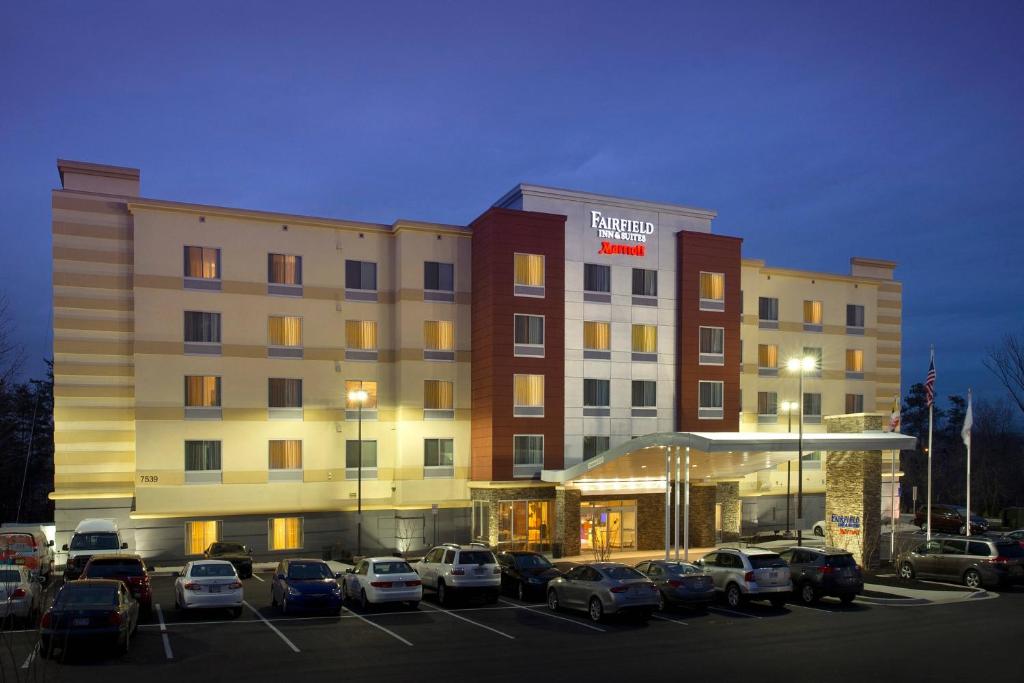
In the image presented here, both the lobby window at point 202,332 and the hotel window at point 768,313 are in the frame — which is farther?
the hotel window at point 768,313

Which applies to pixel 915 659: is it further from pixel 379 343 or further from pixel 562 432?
pixel 379 343

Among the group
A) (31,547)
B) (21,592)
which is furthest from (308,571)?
(31,547)

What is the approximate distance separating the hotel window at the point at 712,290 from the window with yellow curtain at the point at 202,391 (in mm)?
25138

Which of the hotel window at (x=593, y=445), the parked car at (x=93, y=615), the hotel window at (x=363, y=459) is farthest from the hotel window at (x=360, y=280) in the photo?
the parked car at (x=93, y=615)

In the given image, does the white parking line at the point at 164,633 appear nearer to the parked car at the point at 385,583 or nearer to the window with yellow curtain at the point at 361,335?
the parked car at the point at 385,583

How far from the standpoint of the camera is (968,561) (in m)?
32.0

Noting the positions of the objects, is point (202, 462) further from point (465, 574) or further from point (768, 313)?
point (768, 313)

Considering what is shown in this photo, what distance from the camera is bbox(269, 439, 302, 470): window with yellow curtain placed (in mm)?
42719

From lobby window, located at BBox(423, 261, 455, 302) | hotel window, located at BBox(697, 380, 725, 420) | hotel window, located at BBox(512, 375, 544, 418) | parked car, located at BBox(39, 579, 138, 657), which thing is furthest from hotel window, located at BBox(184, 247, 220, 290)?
hotel window, located at BBox(697, 380, 725, 420)

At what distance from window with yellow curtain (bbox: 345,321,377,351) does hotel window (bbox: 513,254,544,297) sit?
24.9 feet

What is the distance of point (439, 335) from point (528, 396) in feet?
18.3

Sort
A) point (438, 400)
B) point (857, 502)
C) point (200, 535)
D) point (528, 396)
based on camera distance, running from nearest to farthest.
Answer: point (857, 502)
point (200, 535)
point (528, 396)
point (438, 400)

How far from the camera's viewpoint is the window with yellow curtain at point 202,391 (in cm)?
4144

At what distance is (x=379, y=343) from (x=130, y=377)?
11.7 metres
